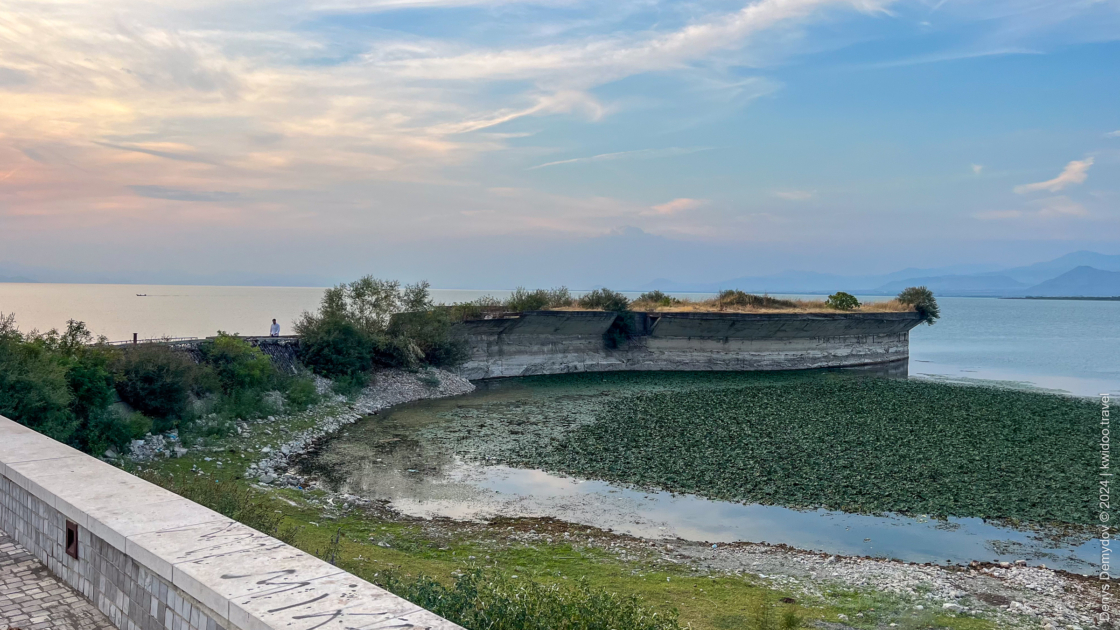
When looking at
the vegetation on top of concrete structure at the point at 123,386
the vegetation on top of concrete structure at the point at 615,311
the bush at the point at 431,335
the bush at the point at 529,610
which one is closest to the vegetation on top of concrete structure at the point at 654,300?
the vegetation on top of concrete structure at the point at 615,311

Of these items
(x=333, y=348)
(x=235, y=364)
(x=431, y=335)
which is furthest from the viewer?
(x=431, y=335)

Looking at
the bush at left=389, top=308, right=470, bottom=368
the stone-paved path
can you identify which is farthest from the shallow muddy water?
the bush at left=389, top=308, right=470, bottom=368

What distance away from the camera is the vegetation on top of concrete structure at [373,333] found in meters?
29.6

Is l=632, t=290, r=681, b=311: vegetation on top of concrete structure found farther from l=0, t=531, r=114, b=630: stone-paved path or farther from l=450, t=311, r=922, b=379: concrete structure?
l=0, t=531, r=114, b=630: stone-paved path

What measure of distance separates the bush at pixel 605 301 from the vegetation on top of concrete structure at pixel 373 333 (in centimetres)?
1283

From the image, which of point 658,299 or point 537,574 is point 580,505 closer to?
point 537,574

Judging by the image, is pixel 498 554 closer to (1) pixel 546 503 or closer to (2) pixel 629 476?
(1) pixel 546 503

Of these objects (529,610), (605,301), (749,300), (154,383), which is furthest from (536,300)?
(529,610)

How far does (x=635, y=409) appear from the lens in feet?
89.8

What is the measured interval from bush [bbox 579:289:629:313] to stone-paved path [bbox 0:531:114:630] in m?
42.2

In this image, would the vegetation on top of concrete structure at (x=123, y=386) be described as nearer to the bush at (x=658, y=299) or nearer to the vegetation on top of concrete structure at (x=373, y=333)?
the vegetation on top of concrete structure at (x=373, y=333)

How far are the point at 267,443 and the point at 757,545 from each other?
46.3 feet

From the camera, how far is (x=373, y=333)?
3394 cm

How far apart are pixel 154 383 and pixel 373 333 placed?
14.9m
